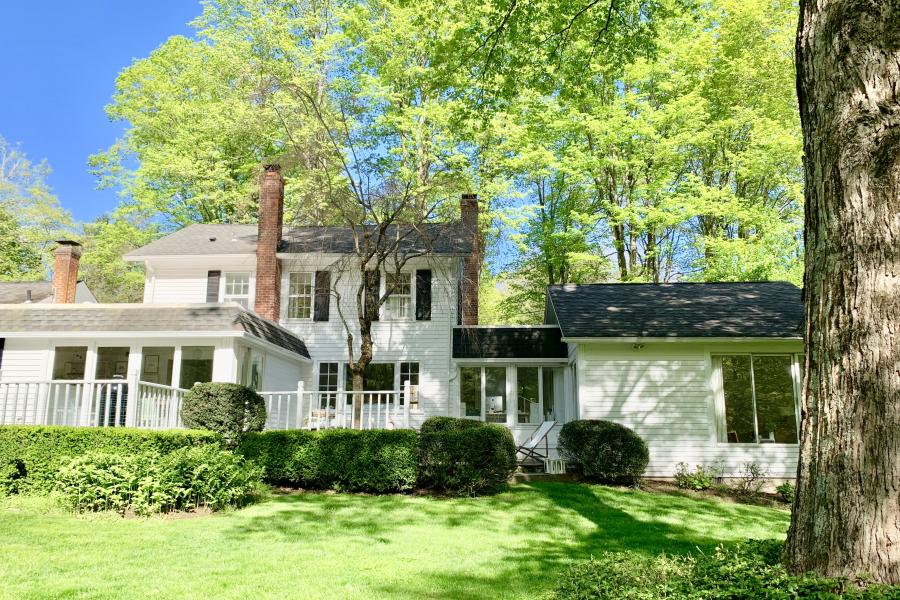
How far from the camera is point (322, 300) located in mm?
18719

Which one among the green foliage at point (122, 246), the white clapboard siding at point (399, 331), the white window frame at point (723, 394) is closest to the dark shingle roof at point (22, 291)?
the green foliage at point (122, 246)

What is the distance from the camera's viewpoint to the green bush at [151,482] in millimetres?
8219

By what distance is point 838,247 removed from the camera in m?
3.72

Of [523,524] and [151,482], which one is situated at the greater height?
[151,482]

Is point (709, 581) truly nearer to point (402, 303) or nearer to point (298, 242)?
point (402, 303)

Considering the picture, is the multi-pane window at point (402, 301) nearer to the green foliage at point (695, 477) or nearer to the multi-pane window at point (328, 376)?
the multi-pane window at point (328, 376)

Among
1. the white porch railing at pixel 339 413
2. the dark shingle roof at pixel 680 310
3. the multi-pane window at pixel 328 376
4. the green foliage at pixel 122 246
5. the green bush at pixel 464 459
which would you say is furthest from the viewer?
the green foliage at pixel 122 246

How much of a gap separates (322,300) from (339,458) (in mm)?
8599

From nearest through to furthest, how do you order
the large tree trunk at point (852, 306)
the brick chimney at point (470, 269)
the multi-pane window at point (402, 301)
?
the large tree trunk at point (852, 306), the brick chimney at point (470, 269), the multi-pane window at point (402, 301)

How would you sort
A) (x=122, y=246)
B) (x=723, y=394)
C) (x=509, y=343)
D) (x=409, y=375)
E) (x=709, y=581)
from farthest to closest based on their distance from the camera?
(x=122, y=246), (x=409, y=375), (x=509, y=343), (x=723, y=394), (x=709, y=581)

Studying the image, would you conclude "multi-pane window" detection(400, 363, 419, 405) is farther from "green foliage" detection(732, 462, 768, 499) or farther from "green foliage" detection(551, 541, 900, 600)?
"green foliage" detection(551, 541, 900, 600)

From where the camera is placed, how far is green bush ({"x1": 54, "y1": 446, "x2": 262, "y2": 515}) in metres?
8.22

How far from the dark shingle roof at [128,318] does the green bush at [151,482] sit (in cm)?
477

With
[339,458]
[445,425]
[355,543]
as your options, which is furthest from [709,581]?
[339,458]
